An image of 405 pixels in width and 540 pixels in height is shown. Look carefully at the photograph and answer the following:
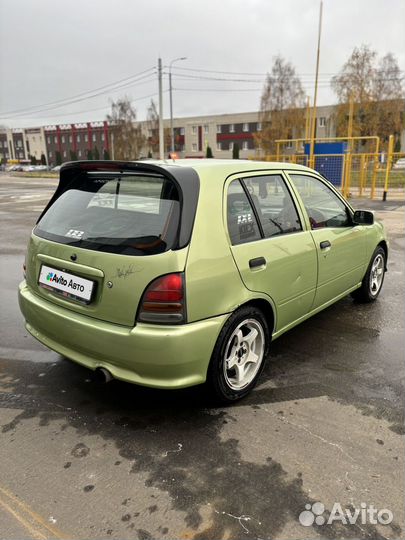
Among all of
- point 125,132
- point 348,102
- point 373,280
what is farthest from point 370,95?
point 373,280

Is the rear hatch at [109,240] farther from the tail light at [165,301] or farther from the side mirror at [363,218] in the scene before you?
the side mirror at [363,218]

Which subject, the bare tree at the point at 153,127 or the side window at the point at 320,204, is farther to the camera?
the bare tree at the point at 153,127

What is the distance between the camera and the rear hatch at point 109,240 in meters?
2.48

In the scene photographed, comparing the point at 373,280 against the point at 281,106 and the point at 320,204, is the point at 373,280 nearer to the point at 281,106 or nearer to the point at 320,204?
the point at 320,204

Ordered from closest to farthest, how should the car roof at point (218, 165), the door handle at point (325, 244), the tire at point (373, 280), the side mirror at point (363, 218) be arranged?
the car roof at point (218, 165) < the door handle at point (325, 244) < the side mirror at point (363, 218) < the tire at point (373, 280)

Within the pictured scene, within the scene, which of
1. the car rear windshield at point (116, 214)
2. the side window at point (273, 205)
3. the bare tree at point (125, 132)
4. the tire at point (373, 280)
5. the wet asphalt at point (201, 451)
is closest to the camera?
the wet asphalt at point (201, 451)

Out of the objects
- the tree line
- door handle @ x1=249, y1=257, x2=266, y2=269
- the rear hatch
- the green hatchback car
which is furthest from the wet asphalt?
the tree line

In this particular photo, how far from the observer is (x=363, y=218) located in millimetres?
4246

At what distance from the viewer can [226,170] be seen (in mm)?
2951

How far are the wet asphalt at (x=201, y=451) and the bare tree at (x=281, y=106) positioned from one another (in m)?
43.9

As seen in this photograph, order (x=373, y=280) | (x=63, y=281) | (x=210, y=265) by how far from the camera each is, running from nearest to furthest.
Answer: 1. (x=210, y=265)
2. (x=63, y=281)
3. (x=373, y=280)

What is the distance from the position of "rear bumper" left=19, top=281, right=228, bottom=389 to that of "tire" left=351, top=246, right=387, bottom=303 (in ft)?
9.15

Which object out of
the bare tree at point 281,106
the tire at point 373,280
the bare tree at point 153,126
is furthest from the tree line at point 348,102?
the tire at point 373,280

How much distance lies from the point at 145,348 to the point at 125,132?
59.5 m
